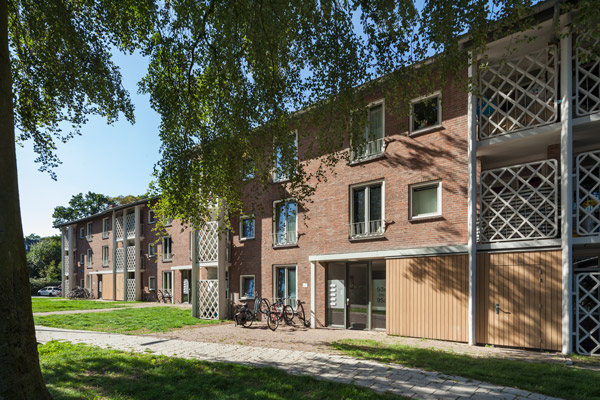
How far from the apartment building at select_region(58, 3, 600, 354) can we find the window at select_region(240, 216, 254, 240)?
0.41 meters

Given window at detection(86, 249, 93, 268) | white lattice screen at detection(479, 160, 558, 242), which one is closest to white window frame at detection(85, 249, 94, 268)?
window at detection(86, 249, 93, 268)

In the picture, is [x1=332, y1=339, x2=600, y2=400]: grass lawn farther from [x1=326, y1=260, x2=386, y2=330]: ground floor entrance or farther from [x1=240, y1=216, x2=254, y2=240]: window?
[x1=240, y1=216, x2=254, y2=240]: window

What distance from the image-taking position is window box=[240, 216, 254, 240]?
19359 millimetres

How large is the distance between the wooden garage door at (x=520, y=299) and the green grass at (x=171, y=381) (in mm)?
6309

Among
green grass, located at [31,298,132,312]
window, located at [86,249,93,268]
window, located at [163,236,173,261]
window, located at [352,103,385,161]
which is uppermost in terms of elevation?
window, located at [352,103,385,161]

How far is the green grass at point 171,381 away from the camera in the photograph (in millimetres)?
6348

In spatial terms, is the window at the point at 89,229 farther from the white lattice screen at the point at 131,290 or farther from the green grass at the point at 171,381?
the green grass at the point at 171,381

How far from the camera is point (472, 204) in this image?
38.7 ft

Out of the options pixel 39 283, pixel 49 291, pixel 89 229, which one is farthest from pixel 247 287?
pixel 39 283

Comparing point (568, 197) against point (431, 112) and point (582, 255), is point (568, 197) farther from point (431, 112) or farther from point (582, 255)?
point (431, 112)

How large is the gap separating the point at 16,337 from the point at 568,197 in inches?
438

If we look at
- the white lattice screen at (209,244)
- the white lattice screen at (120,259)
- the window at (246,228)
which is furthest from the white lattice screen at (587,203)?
the white lattice screen at (120,259)

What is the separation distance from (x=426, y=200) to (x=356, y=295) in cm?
438

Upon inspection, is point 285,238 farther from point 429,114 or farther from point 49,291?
point 49,291
